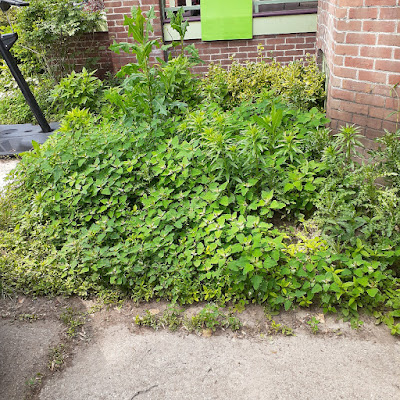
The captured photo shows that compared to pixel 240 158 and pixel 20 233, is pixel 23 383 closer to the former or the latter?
pixel 20 233

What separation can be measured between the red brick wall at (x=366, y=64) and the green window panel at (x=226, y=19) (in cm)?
290

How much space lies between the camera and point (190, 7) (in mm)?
6816

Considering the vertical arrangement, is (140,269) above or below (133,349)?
above

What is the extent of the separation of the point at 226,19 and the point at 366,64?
3.82 meters

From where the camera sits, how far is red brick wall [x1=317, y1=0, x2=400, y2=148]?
323cm

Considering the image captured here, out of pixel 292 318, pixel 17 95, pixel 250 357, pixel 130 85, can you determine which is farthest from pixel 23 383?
pixel 17 95

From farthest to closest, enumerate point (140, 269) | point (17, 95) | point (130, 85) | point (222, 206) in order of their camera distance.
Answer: point (17, 95), point (130, 85), point (222, 206), point (140, 269)

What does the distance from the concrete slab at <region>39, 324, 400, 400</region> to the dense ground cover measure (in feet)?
0.98

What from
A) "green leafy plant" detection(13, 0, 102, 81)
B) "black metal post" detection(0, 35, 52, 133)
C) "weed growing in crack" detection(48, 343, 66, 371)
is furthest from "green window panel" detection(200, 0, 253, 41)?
"weed growing in crack" detection(48, 343, 66, 371)

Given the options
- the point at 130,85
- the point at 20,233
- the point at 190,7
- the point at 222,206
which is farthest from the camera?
the point at 190,7

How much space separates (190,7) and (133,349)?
6.01 m

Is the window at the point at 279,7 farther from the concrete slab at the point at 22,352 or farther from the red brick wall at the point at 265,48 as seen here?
the concrete slab at the point at 22,352

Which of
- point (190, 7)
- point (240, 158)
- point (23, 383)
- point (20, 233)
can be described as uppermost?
point (190, 7)

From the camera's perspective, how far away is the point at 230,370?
8.11 ft
